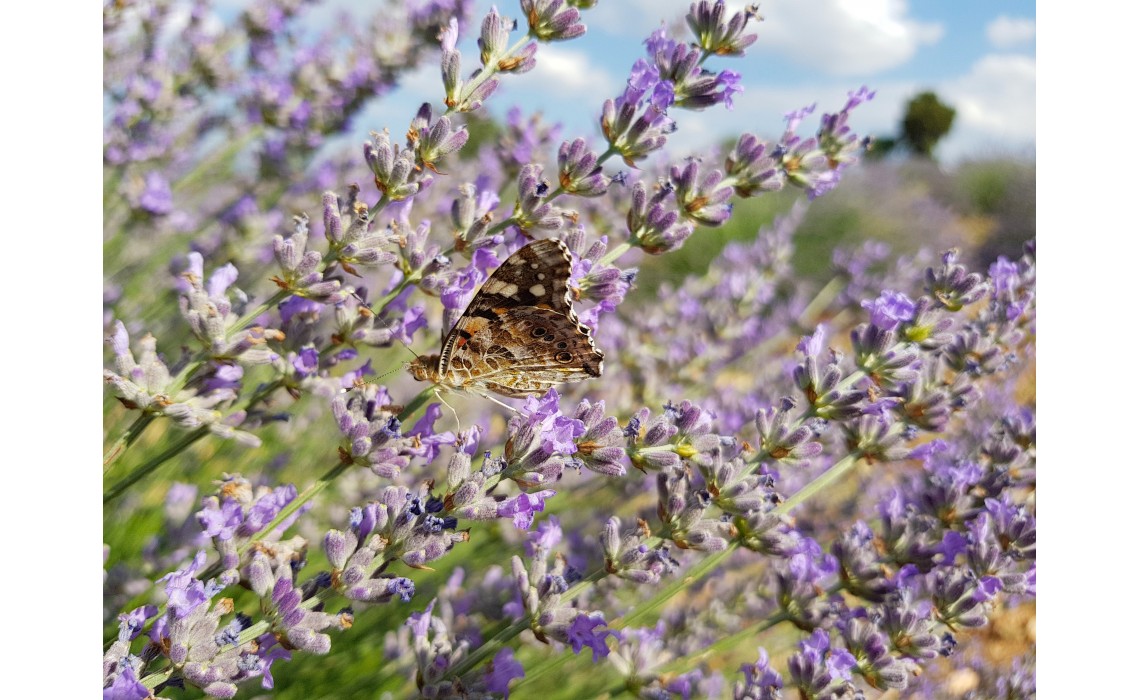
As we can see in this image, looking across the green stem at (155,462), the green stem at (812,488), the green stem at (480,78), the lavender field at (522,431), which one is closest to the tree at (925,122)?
the lavender field at (522,431)

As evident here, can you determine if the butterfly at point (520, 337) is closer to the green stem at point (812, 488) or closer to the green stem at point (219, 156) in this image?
the green stem at point (812, 488)

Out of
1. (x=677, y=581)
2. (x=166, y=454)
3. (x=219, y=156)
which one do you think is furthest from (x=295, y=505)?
(x=219, y=156)

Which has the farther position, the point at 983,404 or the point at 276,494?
the point at 983,404

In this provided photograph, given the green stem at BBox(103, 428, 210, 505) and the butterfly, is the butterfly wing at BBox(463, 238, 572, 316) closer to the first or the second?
the butterfly

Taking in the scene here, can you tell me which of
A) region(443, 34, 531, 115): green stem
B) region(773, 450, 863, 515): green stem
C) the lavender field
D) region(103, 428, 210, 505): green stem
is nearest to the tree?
the lavender field

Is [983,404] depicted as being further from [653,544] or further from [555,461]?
[555,461]

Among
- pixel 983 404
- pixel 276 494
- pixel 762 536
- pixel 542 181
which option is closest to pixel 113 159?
pixel 276 494

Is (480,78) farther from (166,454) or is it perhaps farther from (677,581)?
(677,581)
